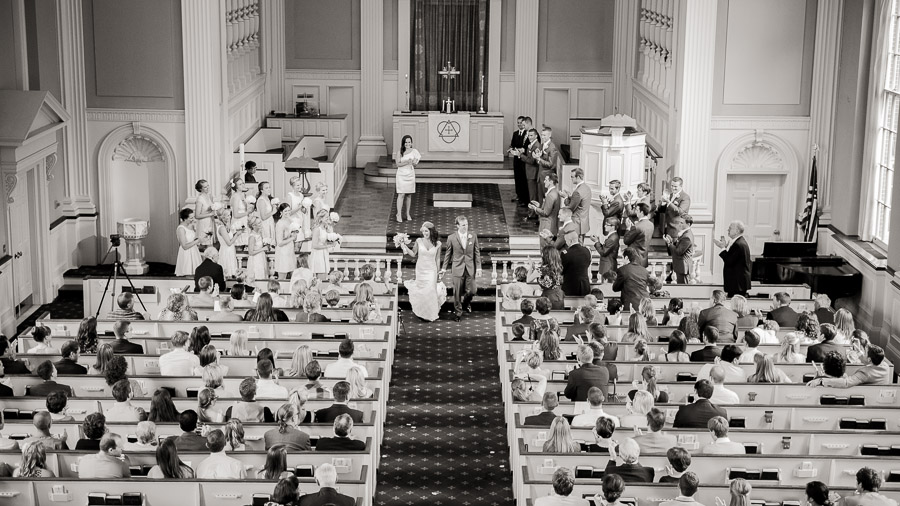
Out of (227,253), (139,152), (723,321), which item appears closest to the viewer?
(723,321)

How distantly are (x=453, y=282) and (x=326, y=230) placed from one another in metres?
1.99

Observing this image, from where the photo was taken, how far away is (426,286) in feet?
55.8

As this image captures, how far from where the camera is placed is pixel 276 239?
17141 millimetres

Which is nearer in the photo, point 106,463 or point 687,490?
point 687,490

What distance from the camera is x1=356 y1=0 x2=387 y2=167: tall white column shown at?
87.0ft

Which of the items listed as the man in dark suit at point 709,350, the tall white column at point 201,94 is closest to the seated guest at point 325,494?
the man in dark suit at point 709,350

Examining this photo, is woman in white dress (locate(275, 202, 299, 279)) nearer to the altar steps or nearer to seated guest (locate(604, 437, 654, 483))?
the altar steps

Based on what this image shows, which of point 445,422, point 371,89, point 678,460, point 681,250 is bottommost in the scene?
point 445,422

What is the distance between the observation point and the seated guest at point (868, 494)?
29.1 ft

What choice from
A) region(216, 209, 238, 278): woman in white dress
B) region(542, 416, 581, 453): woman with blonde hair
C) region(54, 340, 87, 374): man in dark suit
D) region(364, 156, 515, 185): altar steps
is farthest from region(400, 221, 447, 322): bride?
region(364, 156, 515, 185): altar steps

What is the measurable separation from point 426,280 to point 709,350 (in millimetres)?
5361

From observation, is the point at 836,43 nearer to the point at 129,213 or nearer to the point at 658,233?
the point at 658,233

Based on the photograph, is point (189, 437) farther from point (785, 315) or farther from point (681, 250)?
point (681, 250)

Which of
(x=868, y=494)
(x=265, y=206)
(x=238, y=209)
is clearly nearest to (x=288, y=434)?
(x=868, y=494)
